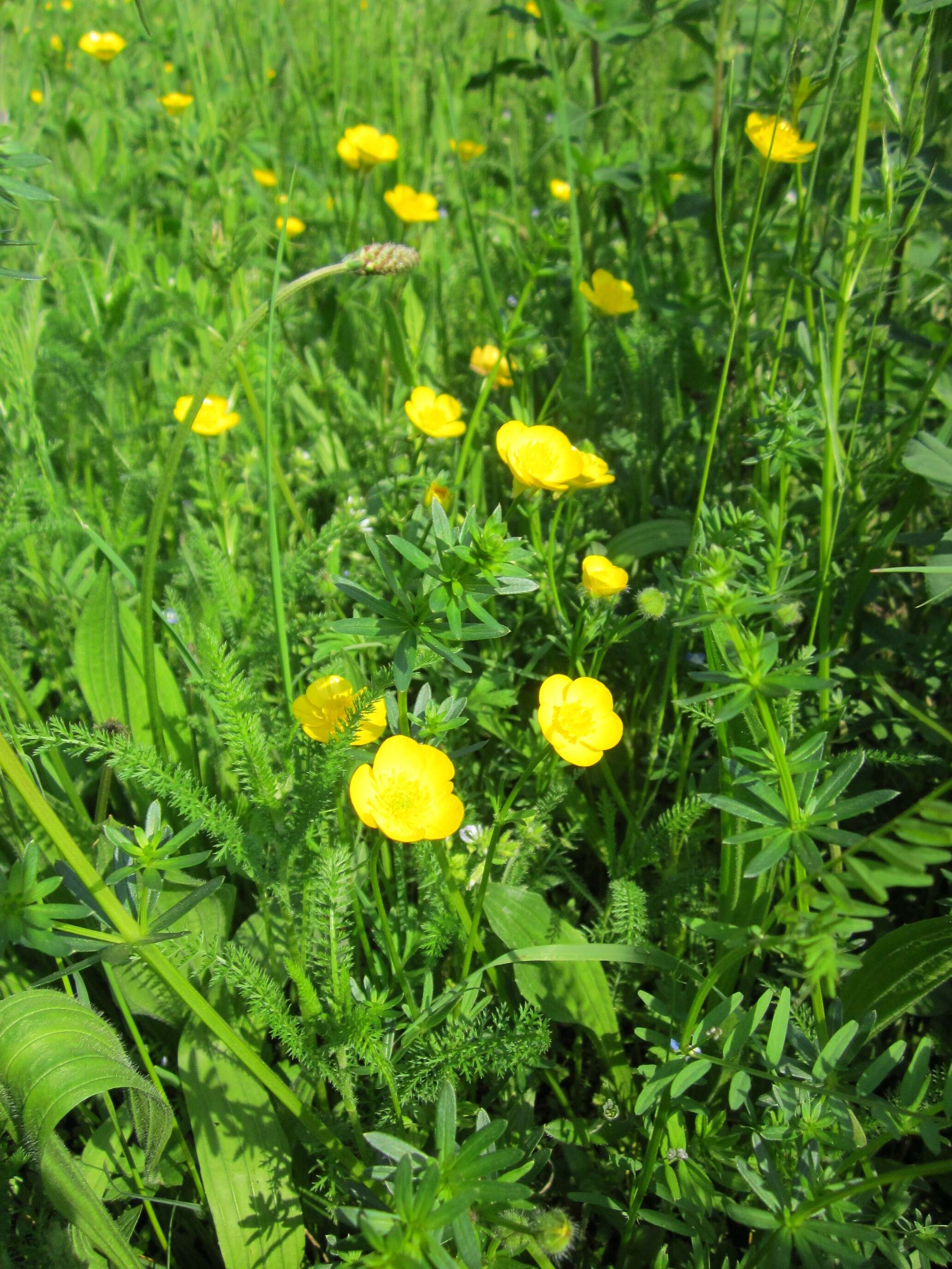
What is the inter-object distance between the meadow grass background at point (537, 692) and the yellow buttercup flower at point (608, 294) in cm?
7

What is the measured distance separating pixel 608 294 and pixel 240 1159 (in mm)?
1774

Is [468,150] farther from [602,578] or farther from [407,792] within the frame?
[407,792]

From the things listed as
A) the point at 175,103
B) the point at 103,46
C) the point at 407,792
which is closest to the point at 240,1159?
the point at 407,792

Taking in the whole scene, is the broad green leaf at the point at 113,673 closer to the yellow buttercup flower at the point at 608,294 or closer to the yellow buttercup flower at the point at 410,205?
the yellow buttercup flower at the point at 608,294

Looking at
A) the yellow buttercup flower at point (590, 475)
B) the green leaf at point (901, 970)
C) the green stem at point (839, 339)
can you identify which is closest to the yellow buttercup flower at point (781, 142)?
the green stem at point (839, 339)

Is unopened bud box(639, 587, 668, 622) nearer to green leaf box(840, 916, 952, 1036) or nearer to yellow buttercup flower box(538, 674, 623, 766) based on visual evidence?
yellow buttercup flower box(538, 674, 623, 766)

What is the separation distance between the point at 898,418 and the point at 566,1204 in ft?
5.17

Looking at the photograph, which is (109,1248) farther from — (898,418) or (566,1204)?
(898,418)

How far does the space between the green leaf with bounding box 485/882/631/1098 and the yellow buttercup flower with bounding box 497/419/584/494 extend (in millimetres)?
599

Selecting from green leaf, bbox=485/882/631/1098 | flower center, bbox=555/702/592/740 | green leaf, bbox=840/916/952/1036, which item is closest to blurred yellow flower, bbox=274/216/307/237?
flower center, bbox=555/702/592/740

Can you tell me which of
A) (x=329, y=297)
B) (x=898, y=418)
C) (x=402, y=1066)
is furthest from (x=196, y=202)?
(x=402, y=1066)

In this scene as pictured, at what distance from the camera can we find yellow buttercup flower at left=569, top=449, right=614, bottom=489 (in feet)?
4.65

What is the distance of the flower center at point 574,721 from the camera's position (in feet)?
3.87

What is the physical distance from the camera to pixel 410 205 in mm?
2412
